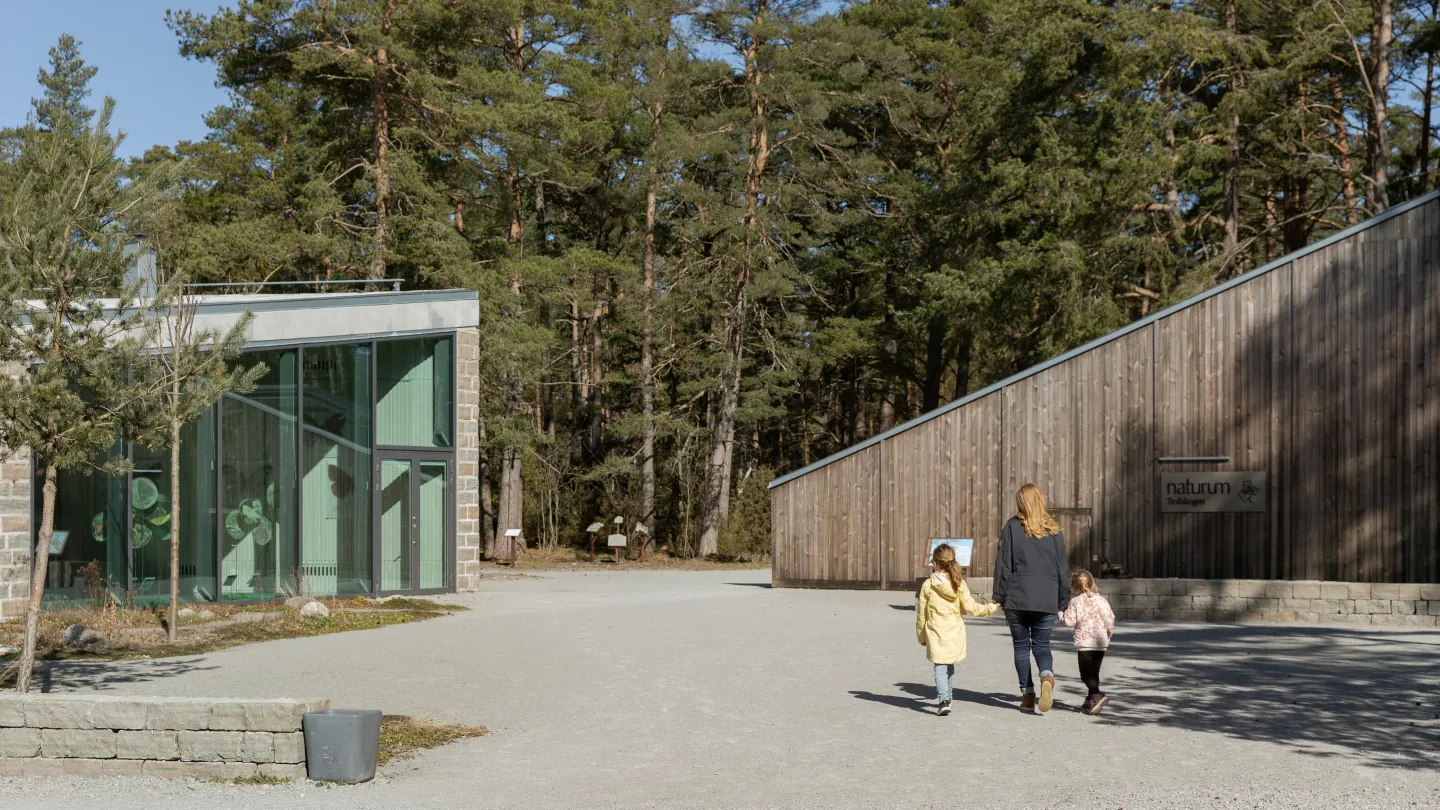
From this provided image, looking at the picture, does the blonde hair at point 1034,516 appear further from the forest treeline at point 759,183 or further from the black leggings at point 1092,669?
the forest treeline at point 759,183

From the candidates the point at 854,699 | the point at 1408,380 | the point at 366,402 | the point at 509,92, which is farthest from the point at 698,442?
the point at 854,699

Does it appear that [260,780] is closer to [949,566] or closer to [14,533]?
[949,566]

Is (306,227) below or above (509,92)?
below

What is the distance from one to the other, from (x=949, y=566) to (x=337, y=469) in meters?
11.9

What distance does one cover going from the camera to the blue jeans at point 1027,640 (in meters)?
9.57

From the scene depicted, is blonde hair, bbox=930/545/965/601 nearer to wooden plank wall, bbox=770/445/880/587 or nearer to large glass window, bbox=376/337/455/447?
large glass window, bbox=376/337/455/447

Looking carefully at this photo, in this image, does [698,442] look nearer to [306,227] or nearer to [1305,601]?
[306,227]

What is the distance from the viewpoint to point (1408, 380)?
59.7ft

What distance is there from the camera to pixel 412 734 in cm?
864

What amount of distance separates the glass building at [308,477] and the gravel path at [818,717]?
3398 mm

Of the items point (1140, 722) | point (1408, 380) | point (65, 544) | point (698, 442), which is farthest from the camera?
point (698, 442)

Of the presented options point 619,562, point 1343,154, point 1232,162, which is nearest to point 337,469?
point 619,562

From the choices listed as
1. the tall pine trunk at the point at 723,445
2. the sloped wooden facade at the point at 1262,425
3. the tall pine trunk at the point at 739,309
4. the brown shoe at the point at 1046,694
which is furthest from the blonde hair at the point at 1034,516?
the tall pine trunk at the point at 723,445

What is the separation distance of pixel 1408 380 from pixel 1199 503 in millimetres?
3192
